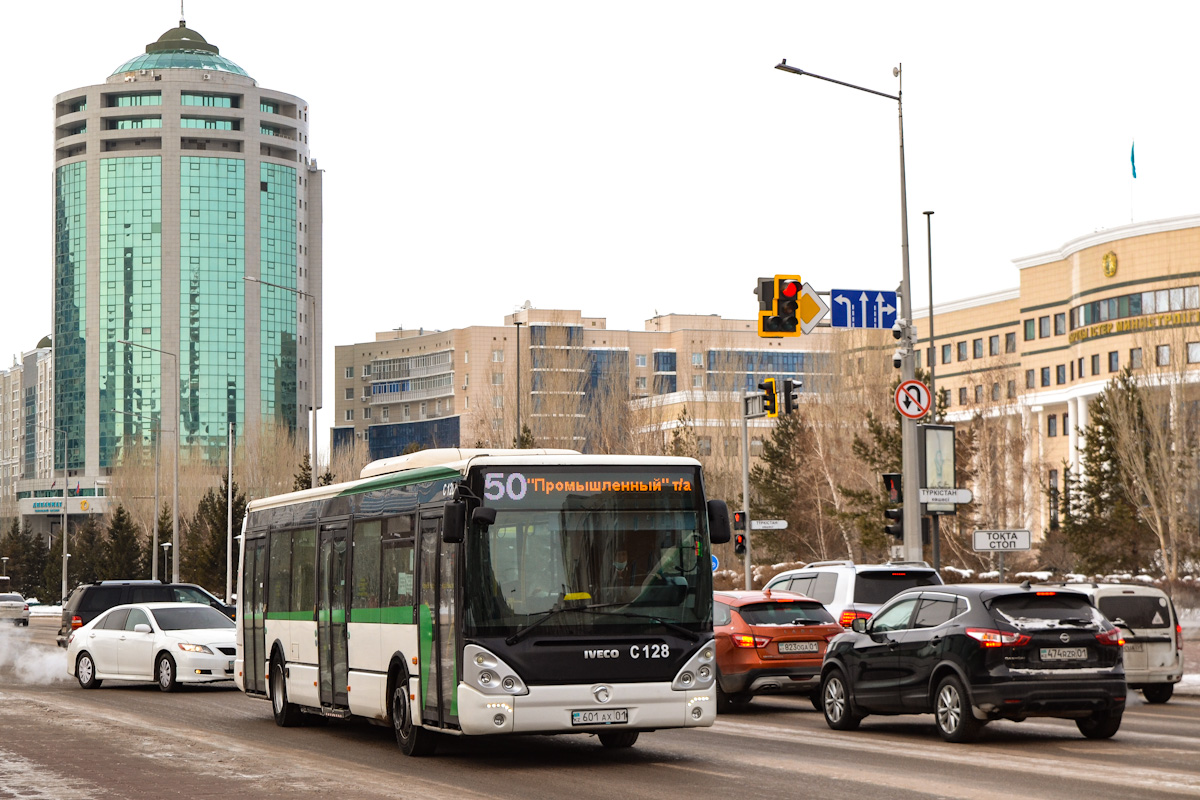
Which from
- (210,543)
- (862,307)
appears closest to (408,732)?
(862,307)

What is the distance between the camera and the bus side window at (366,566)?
1617cm

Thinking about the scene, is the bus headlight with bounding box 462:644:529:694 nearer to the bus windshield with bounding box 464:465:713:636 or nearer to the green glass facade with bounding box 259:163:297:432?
the bus windshield with bounding box 464:465:713:636

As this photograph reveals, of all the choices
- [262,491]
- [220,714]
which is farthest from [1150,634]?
[262,491]

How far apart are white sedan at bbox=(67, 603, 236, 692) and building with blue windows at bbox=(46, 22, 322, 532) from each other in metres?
141

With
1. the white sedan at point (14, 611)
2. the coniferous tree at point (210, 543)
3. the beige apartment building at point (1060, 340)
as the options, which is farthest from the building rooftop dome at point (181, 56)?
the white sedan at point (14, 611)

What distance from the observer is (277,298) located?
172375 mm

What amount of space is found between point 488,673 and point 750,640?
21.8ft

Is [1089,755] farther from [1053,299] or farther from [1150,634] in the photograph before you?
[1053,299]

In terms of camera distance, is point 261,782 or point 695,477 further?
point 695,477

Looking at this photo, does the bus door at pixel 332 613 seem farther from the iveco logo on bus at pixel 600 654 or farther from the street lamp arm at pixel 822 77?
the street lamp arm at pixel 822 77

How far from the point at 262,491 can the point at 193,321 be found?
1863 inches

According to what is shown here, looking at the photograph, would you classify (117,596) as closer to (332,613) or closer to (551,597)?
(332,613)

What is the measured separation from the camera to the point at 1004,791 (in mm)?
11562

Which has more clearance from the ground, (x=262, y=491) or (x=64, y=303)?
(x=64, y=303)
